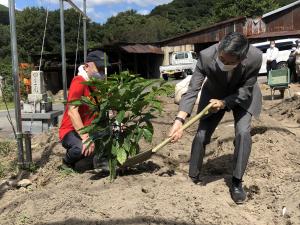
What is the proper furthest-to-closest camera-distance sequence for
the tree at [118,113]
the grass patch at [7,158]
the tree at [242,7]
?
the tree at [242,7]
the grass patch at [7,158]
the tree at [118,113]

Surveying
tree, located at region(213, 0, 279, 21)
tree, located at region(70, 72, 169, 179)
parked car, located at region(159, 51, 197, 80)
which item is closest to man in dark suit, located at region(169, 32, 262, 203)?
tree, located at region(70, 72, 169, 179)

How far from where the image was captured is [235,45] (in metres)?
3.63

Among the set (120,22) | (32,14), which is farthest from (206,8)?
(32,14)

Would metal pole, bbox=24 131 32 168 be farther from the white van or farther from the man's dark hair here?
the white van

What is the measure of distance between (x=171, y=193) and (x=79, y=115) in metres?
1.50

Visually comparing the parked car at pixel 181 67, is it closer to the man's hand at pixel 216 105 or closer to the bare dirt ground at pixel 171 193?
the bare dirt ground at pixel 171 193

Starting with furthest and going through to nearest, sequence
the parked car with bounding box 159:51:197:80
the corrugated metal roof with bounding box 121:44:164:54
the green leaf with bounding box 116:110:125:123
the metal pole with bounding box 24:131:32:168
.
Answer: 1. the corrugated metal roof with bounding box 121:44:164:54
2. the parked car with bounding box 159:51:197:80
3. the metal pole with bounding box 24:131:32:168
4. the green leaf with bounding box 116:110:125:123

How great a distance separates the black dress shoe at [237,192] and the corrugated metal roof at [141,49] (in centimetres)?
2378

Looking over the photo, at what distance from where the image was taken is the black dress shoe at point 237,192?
4.05m

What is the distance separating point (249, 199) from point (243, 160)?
1.36 ft

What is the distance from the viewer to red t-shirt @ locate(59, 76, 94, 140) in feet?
16.0

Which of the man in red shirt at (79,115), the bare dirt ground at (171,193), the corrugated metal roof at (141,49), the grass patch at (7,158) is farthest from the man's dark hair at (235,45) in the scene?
the corrugated metal roof at (141,49)

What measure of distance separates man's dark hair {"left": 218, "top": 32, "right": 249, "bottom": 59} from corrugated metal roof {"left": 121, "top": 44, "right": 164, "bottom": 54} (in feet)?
78.7

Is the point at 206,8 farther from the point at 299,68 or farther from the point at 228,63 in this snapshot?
the point at 228,63
